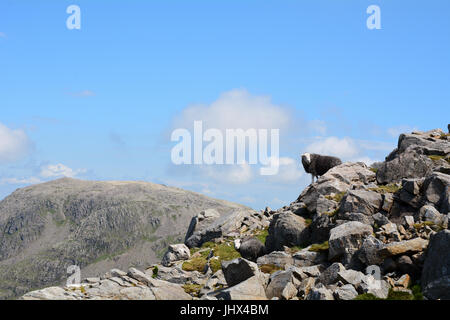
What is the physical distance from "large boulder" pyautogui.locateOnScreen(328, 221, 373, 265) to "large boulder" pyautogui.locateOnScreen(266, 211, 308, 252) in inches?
235

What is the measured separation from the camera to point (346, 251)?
27.8 metres

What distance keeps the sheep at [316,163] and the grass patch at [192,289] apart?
68.4ft

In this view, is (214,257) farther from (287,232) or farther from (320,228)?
(320,228)

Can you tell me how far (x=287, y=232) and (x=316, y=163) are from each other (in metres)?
15.5

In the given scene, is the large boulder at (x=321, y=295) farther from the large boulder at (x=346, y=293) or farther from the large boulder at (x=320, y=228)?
the large boulder at (x=320, y=228)

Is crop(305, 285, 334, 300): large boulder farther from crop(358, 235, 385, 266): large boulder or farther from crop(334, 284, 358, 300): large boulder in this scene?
crop(358, 235, 385, 266): large boulder

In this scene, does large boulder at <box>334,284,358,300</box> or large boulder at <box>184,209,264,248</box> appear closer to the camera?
large boulder at <box>334,284,358,300</box>

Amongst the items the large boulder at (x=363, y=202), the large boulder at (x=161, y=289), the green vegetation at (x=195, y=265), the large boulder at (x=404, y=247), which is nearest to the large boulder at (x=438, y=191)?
the large boulder at (x=363, y=202)

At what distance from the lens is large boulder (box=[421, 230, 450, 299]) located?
21.6 m

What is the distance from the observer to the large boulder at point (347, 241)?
27734mm

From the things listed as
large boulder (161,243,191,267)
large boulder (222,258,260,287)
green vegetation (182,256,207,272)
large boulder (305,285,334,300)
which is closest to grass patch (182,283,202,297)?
large boulder (222,258,260,287)
